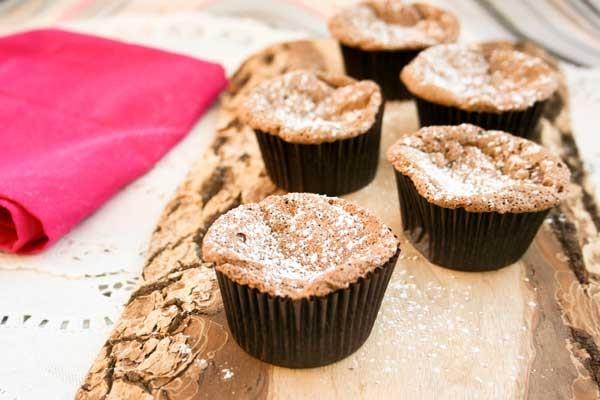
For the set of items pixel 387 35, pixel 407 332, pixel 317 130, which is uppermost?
pixel 317 130

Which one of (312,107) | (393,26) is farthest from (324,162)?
(393,26)

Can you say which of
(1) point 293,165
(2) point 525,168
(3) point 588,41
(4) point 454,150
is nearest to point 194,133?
(1) point 293,165

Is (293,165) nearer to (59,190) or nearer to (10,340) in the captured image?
(59,190)

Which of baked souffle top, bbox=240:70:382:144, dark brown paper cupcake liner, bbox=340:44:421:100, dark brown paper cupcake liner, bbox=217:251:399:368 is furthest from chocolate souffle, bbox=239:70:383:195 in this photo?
dark brown paper cupcake liner, bbox=217:251:399:368

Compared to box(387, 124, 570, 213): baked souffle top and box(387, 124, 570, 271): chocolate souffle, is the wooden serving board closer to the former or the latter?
box(387, 124, 570, 271): chocolate souffle

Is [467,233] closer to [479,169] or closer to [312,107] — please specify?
[479,169]

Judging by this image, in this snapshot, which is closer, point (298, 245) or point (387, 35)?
point (298, 245)

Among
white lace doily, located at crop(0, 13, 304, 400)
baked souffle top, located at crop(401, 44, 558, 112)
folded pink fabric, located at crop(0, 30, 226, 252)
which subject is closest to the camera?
white lace doily, located at crop(0, 13, 304, 400)
